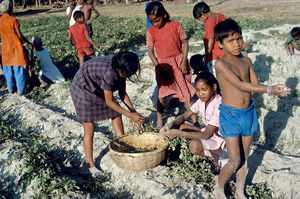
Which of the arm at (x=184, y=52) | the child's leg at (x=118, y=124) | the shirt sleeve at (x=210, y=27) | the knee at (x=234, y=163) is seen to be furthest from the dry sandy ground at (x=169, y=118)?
the shirt sleeve at (x=210, y=27)

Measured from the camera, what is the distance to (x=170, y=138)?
3393mm

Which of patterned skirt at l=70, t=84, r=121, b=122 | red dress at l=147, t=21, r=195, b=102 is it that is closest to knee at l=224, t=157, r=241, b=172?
patterned skirt at l=70, t=84, r=121, b=122

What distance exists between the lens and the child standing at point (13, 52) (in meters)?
5.85

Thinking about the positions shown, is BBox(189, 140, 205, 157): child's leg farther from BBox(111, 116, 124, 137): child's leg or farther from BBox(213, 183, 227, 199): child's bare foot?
BBox(111, 116, 124, 137): child's leg

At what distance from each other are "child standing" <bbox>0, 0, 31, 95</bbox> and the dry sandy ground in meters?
0.36

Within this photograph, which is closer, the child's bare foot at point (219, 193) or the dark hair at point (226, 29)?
the dark hair at point (226, 29)

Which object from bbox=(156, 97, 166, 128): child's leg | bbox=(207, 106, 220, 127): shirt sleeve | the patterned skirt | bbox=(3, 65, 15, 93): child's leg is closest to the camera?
bbox=(207, 106, 220, 127): shirt sleeve

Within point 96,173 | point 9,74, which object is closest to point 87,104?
point 96,173

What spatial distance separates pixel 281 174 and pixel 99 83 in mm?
2105

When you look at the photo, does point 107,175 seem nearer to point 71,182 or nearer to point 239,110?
point 71,182

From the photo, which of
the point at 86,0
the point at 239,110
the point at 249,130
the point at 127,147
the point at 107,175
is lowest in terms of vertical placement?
the point at 107,175

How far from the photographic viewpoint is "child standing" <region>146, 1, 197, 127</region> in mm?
4117

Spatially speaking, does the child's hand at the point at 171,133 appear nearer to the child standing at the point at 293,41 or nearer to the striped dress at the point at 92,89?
the striped dress at the point at 92,89

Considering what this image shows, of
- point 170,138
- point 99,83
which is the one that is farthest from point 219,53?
point 99,83
